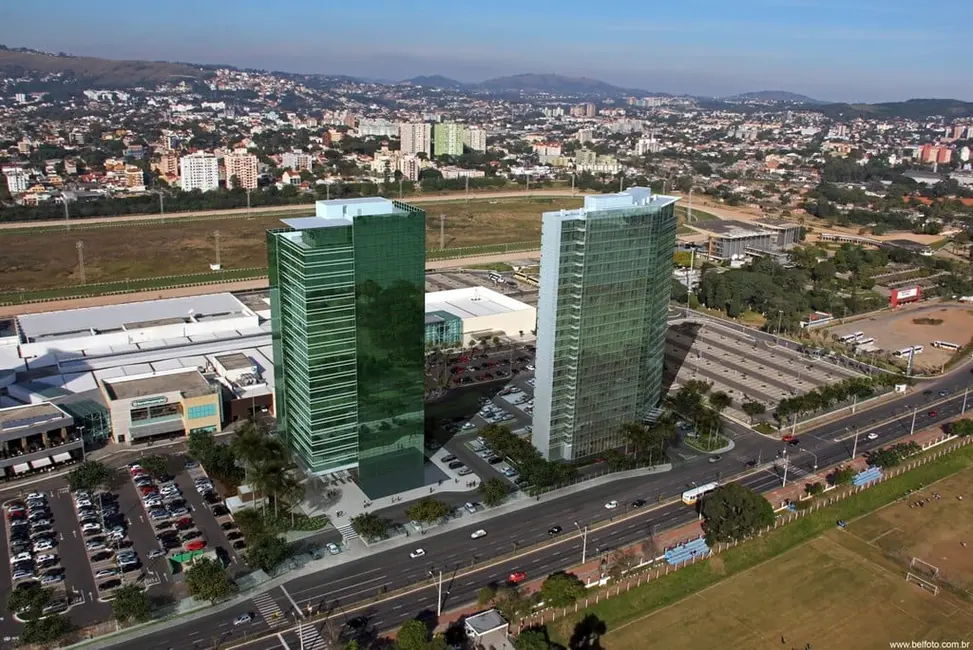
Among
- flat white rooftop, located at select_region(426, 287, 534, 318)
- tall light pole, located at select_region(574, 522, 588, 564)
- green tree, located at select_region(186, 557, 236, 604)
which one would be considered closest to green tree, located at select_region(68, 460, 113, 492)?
green tree, located at select_region(186, 557, 236, 604)

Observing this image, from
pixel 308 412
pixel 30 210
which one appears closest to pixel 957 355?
pixel 308 412

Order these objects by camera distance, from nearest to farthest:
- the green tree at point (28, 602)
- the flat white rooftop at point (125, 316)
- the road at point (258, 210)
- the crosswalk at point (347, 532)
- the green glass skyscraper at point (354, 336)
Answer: the green tree at point (28, 602) → the crosswalk at point (347, 532) → the green glass skyscraper at point (354, 336) → the flat white rooftop at point (125, 316) → the road at point (258, 210)

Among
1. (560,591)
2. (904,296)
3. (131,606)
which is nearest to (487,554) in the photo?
(560,591)

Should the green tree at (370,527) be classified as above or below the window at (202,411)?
below

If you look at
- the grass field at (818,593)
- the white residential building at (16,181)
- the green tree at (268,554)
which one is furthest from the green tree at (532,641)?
the white residential building at (16,181)

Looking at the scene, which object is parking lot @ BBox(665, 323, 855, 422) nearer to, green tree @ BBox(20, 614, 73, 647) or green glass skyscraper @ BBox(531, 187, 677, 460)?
green glass skyscraper @ BBox(531, 187, 677, 460)

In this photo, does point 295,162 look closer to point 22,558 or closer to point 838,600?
point 22,558

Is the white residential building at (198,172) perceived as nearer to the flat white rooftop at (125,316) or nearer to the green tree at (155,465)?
the flat white rooftop at (125,316)
